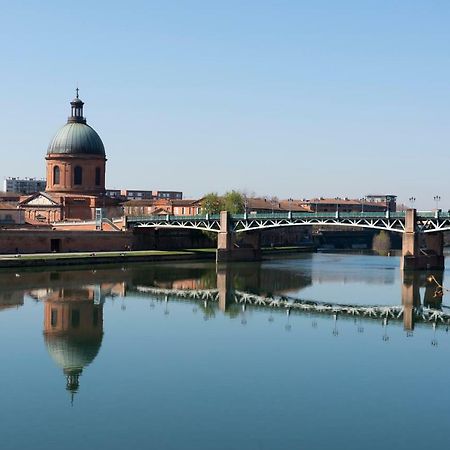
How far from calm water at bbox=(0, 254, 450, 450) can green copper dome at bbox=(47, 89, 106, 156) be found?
59860 mm

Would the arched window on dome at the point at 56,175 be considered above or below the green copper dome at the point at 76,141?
below

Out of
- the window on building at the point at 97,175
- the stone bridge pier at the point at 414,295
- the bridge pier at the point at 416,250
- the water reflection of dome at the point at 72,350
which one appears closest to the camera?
the water reflection of dome at the point at 72,350

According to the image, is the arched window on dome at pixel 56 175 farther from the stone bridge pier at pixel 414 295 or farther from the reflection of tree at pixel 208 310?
the reflection of tree at pixel 208 310

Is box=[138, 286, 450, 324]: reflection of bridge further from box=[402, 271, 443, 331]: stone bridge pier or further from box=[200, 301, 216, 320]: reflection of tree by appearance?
box=[200, 301, 216, 320]: reflection of tree

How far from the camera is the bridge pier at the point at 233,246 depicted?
310 feet

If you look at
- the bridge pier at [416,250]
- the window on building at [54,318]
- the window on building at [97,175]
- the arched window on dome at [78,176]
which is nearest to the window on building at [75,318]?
the window on building at [54,318]

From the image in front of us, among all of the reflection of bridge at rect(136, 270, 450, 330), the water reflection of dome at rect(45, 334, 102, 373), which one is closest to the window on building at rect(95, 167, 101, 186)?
the reflection of bridge at rect(136, 270, 450, 330)

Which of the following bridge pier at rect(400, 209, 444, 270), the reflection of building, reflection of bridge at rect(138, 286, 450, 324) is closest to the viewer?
the reflection of building

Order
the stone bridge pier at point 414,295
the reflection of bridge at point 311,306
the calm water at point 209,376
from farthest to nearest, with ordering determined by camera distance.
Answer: the reflection of bridge at point 311,306 → the stone bridge pier at point 414,295 → the calm water at point 209,376

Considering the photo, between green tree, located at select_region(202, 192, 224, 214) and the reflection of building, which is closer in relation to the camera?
the reflection of building

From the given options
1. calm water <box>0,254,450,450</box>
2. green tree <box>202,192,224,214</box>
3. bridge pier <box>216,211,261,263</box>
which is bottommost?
calm water <box>0,254,450,450</box>

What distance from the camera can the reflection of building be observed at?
3297 cm

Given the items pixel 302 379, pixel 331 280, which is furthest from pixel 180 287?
pixel 302 379

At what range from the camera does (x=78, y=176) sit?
380 feet
